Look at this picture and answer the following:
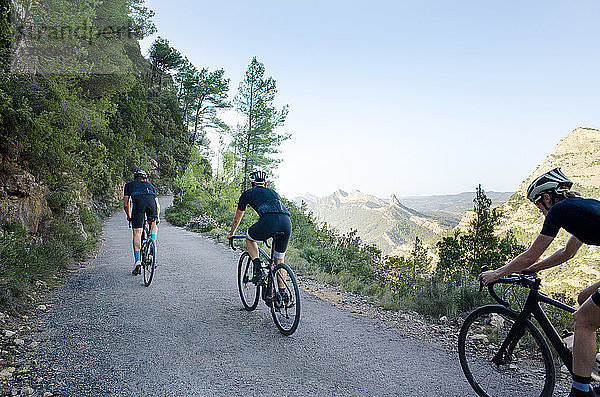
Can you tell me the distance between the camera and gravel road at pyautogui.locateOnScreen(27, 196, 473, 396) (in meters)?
3.65

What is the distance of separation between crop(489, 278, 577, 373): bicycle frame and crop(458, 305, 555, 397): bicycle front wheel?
11mm

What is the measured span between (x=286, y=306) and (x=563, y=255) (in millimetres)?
3294

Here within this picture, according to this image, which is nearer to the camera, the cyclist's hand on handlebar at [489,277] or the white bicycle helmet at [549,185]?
the white bicycle helmet at [549,185]

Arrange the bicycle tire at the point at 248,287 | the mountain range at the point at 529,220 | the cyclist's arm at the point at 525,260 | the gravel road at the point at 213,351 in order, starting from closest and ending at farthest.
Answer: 1. the cyclist's arm at the point at 525,260
2. the gravel road at the point at 213,351
3. the bicycle tire at the point at 248,287
4. the mountain range at the point at 529,220

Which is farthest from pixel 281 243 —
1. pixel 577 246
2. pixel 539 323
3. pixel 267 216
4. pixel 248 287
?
pixel 577 246

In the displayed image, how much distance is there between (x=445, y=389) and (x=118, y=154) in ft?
73.6

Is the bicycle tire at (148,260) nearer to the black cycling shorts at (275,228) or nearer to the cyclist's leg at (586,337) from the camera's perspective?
the black cycling shorts at (275,228)

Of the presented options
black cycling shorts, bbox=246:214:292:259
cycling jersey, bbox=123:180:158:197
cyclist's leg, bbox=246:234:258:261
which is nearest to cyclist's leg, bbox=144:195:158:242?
cycling jersey, bbox=123:180:158:197

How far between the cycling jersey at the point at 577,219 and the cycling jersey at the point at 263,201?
3.17m

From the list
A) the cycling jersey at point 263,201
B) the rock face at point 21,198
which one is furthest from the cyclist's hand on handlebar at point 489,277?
the rock face at point 21,198

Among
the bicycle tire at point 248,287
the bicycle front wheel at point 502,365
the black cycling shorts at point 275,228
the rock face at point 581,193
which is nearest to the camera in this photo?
the bicycle front wheel at point 502,365

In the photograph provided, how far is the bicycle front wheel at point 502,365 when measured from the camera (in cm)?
332

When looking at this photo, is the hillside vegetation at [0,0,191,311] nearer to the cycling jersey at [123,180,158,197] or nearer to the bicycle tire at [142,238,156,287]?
the bicycle tire at [142,238,156,287]

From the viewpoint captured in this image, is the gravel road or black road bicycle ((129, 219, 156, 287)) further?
black road bicycle ((129, 219, 156, 287))
